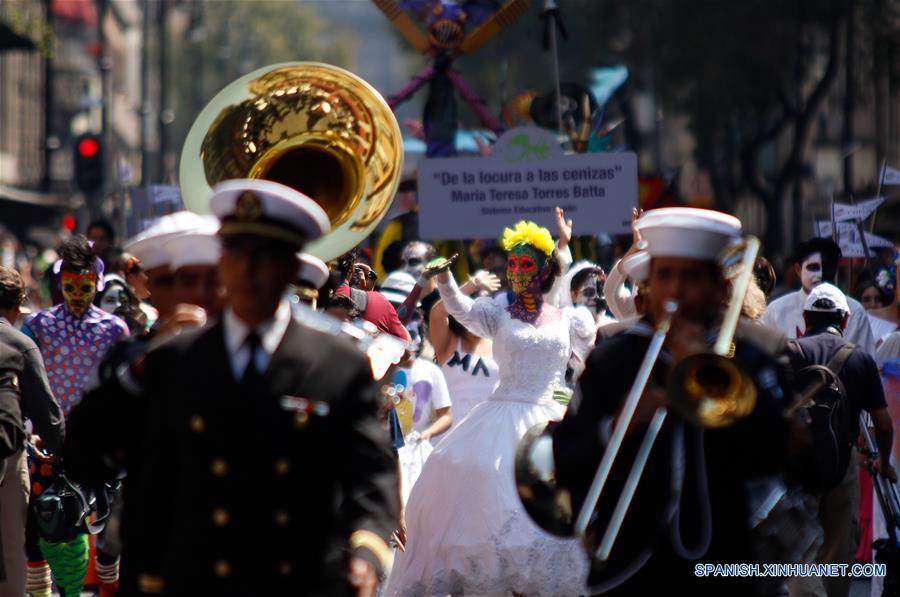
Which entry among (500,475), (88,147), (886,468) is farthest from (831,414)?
(88,147)

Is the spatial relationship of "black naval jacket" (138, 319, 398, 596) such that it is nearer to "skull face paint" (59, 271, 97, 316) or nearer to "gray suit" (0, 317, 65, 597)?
"gray suit" (0, 317, 65, 597)

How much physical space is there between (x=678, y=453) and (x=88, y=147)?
1616 centimetres

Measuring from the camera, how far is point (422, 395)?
9.84 m

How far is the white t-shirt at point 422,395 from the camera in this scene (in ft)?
31.7

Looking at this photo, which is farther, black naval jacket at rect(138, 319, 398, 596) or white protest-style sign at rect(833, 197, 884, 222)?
white protest-style sign at rect(833, 197, 884, 222)

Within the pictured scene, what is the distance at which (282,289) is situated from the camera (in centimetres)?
441

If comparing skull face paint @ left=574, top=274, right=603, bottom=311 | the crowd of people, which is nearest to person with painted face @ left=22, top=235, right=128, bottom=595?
the crowd of people

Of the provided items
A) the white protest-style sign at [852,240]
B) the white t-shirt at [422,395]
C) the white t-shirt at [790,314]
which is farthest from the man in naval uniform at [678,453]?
the white protest-style sign at [852,240]

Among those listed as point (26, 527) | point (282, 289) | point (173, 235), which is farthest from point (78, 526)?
point (282, 289)

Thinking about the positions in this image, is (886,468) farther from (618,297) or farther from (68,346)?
(68,346)

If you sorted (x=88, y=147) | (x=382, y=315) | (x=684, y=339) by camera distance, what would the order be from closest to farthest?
(x=684, y=339) < (x=382, y=315) < (x=88, y=147)

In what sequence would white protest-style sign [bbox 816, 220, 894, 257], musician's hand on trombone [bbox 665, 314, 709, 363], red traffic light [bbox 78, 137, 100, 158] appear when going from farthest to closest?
red traffic light [bbox 78, 137, 100, 158], white protest-style sign [bbox 816, 220, 894, 257], musician's hand on trombone [bbox 665, 314, 709, 363]

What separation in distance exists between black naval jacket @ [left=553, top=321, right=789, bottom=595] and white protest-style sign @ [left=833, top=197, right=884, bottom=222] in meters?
8.78

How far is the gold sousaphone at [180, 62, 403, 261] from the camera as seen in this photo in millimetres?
7527
